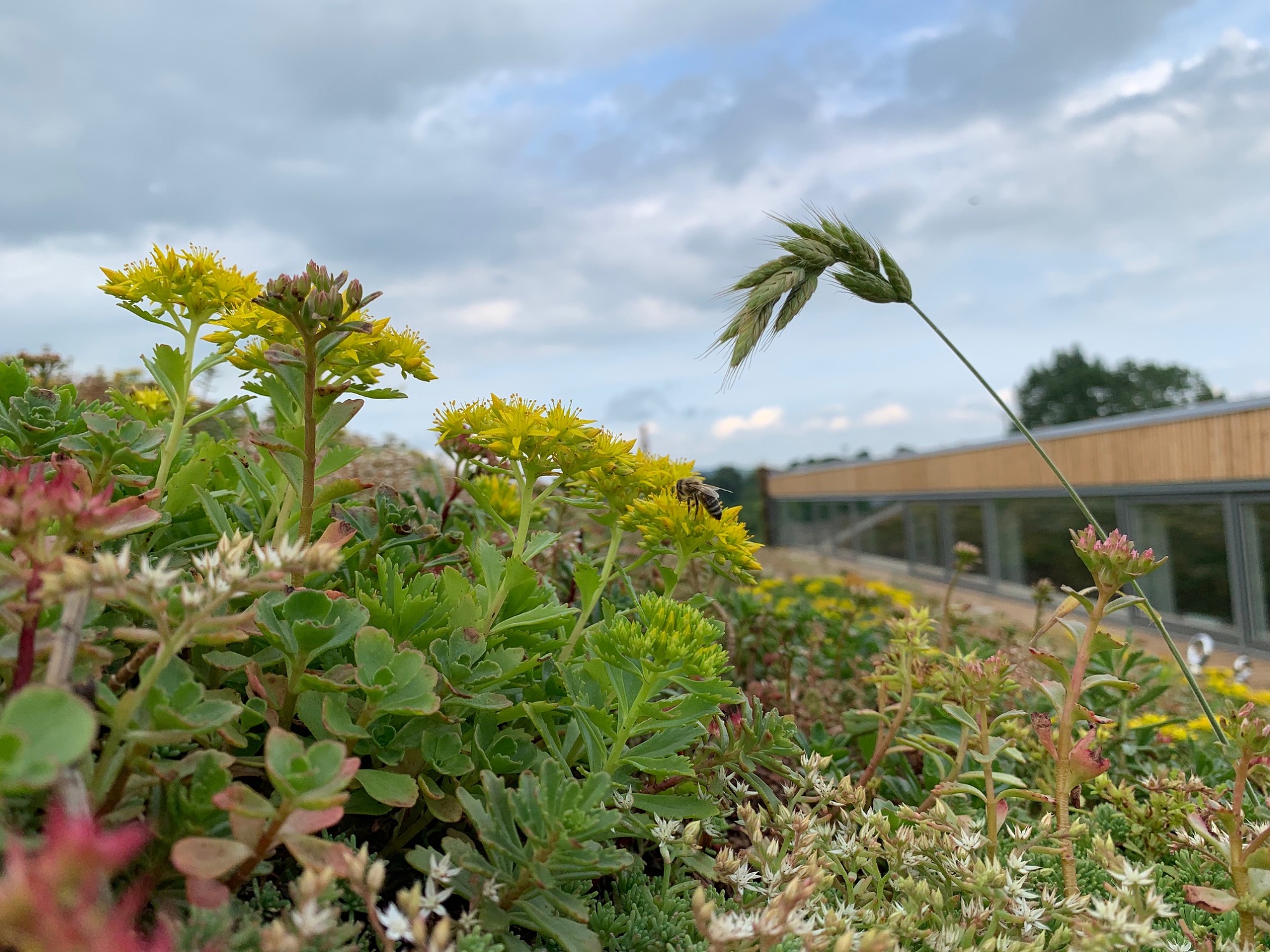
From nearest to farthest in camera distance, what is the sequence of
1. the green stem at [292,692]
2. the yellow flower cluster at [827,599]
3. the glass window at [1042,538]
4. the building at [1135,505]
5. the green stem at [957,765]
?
the green stem at [292,692] → the green stem at [957,765] → the yellow flower cluster at [827,599] → the building at [1135,505] → the glass window at [1042,538]

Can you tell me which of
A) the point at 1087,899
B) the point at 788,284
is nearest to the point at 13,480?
the point at 1087,899

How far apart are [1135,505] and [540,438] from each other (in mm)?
12289

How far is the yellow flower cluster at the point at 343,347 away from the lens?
1.47 meters

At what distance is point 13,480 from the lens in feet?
3.07

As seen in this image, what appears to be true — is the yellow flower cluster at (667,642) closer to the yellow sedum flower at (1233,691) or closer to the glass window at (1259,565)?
the yellow sedum flower at (1233,691)

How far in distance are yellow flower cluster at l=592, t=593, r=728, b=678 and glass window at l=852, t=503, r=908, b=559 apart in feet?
68.0

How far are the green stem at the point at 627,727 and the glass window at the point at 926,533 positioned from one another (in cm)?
1850

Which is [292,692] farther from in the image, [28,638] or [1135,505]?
[1135,505]

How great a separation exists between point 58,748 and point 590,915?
82 centimetres

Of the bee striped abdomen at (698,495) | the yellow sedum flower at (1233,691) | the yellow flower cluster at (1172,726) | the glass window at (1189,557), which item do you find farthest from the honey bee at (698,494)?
the glass window at (1189,557)

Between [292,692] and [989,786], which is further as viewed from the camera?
[989,786]

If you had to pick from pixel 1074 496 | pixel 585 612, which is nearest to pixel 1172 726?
pixel 1074 496

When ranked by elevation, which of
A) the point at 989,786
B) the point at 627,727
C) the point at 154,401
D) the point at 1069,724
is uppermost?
the point at 154,401

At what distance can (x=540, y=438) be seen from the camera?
1.51 meters
